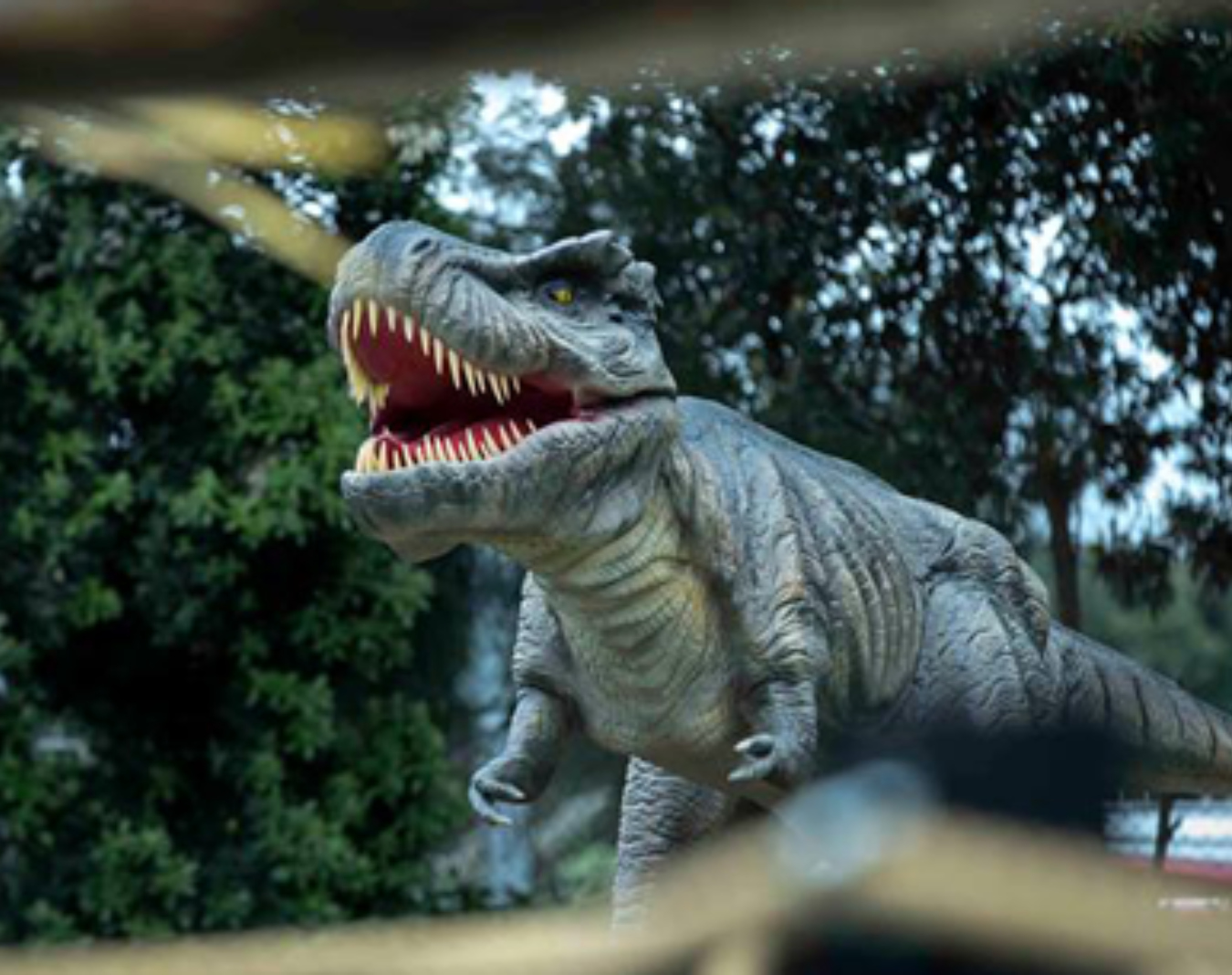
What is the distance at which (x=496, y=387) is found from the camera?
251 cm

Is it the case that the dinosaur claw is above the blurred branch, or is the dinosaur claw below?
below

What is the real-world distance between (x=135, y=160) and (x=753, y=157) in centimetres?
536

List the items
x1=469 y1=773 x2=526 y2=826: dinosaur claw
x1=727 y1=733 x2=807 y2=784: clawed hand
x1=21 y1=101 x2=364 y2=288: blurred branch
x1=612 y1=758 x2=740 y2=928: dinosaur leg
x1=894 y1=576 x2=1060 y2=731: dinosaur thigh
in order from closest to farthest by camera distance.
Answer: x1=21 y1=101 x2=364 y2=288: blurred branch
x1=727 y1=733 x2=807 y2=784: clawed hand
x1=469 y1=773 x2=526 y2=826: dinosaur claw
x1=894 y1=576 x2=1060 y2=731: dinosaur thigh
x1=612 y1=758 x2=740 y2=928: dinosaur leg

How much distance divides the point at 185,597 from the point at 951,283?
2021 mm

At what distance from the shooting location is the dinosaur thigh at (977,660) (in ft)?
9.73

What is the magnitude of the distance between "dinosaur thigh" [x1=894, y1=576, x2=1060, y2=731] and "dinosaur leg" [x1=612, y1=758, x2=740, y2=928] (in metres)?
0.37

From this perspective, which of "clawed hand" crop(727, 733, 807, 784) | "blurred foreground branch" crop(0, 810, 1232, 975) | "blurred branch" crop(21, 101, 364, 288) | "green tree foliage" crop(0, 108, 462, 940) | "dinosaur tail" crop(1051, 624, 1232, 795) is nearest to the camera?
"blurred foreground branch" crop(0, 810, 1232, 975)

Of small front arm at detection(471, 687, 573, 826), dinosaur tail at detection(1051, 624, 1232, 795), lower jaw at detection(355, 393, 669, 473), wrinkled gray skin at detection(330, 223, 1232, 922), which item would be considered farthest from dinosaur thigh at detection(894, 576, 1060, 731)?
lower jaw at detection(355, 393, 669, 473)

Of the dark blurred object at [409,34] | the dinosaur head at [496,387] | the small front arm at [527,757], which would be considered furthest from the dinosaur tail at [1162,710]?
the dark blurred object at [409,34]

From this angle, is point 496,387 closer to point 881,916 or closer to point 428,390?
point 428,390

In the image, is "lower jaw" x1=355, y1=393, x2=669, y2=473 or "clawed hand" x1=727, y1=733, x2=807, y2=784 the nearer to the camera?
"lower jaw" x1=355, y1=393, x2=669, y2=473

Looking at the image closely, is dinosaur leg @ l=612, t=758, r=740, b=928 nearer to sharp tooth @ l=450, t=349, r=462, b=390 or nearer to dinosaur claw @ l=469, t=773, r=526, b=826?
dinosaur claw @ l=469, t=773, r=526, b=826

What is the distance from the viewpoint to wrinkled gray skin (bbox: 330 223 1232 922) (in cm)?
245

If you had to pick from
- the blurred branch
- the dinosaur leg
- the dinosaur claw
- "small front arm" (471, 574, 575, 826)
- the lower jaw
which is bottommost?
the dinosaur leg
